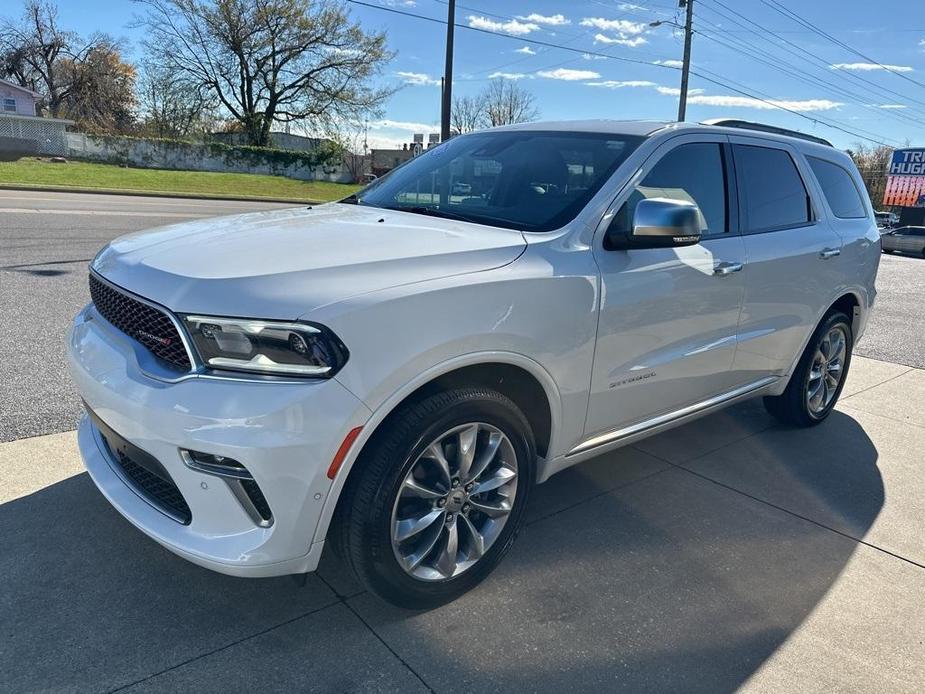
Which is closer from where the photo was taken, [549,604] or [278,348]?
[278,348]

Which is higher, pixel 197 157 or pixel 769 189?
pixel 197 157

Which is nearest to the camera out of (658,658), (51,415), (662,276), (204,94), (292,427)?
(292,427)

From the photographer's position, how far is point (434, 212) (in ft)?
11.1

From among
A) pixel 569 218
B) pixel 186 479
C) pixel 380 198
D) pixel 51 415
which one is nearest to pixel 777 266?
pixel 569 218

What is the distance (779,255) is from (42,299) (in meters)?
6.59

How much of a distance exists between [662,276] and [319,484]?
6.03 feet

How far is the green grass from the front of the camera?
26109 mm

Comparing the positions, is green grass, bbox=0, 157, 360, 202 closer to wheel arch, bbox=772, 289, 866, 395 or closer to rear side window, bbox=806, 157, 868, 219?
rear side window, bbox=806, 157, 868, 219

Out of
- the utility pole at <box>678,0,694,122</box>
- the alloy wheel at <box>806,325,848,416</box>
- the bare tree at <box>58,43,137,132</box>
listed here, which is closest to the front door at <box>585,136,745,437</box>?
the alloy wheel at <box>806,325,848,416</box>

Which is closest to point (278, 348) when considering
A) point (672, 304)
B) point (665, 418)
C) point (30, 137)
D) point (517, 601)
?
point (517, 601)

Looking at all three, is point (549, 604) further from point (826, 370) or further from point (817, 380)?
point (826, 370)

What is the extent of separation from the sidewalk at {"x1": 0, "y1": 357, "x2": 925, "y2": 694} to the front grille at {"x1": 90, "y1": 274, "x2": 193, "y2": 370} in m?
0.99

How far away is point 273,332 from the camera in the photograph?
84.0 inches

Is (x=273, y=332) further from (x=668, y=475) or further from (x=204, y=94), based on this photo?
(x=204, y=94)
